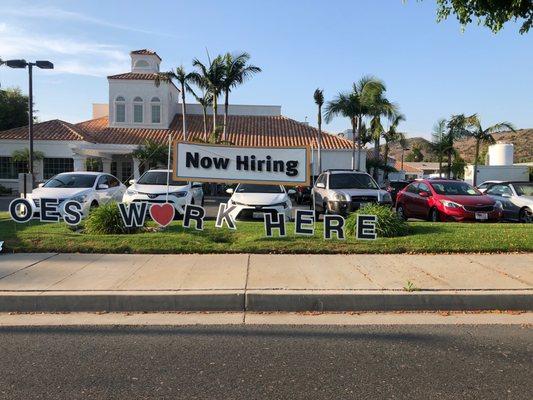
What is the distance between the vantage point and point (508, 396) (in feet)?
12.9

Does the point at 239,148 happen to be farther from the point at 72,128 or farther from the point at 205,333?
the point at 72,128

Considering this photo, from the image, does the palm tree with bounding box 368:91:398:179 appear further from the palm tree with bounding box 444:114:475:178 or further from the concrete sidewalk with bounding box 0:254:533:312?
the concrete sidewalk with bounding box 0:254:533:312

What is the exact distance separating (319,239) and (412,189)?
7.37 metres

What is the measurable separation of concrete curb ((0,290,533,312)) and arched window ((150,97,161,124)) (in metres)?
31.8

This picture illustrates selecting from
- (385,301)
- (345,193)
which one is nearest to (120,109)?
(345,193)

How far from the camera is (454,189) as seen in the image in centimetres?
1494

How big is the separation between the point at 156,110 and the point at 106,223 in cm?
2787

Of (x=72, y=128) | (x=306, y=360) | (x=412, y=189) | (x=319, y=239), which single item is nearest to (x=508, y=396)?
(x=306, y=360)

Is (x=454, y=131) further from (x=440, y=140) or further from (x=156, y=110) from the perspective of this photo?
(x=156, y=110)

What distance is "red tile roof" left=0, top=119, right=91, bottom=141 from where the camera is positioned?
32.8m

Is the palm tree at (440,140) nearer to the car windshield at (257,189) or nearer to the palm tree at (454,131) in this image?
the palm tree at (454,131)

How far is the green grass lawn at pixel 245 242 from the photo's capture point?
9.18 metres

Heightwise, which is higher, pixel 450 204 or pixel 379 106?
pixel 379 106

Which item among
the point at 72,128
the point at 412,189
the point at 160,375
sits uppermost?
the point at 72,128
